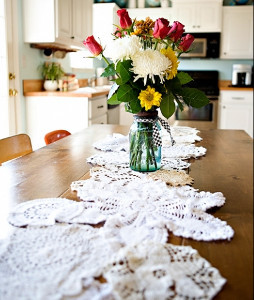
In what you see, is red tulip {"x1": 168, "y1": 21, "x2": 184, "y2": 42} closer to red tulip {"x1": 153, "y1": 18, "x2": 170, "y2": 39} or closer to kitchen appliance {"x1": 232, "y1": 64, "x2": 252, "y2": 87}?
red tulip {"x1": 153, "y1": 18, "x2": 170, "y2": 39}

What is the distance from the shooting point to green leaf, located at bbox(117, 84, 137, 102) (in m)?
1.04

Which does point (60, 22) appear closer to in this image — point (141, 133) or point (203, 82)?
point (141, 133)

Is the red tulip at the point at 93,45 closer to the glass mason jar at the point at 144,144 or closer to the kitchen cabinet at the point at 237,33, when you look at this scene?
the glass mason jar at the point at 144,144

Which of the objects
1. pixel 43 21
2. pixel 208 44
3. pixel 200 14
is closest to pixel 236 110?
pixel 208 44

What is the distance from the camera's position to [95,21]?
508 cm

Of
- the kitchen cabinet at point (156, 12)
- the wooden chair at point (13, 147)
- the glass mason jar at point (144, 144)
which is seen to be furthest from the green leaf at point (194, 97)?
the kitchen cabinet at point (156, 12)

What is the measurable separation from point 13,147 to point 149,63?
889mm

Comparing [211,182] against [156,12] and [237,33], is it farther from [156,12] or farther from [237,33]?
[156,12]

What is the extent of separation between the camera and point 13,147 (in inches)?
64.1

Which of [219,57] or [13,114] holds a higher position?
[219,57]

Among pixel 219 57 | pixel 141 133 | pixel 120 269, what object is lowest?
pixel 120 269

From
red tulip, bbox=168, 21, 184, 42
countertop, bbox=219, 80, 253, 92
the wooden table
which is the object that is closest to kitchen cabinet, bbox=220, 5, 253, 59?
countertop, bbox=219, 80, 253, 92

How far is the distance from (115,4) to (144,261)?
16.0 feet

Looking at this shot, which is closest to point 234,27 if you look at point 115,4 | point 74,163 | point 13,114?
point 115,4
